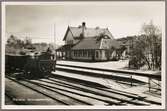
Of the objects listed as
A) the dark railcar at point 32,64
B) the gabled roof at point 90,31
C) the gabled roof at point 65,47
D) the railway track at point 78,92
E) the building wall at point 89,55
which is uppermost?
the gabled roof at point 90,31

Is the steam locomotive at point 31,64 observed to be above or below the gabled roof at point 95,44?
below

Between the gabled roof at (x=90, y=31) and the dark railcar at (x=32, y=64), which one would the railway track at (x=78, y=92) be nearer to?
the dark railcar at (x=32, y=64)

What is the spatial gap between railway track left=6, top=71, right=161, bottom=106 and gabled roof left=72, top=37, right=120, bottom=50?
26cm

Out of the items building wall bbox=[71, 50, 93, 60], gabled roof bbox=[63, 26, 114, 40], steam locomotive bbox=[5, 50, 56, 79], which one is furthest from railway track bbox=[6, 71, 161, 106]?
gabled roof bbox=[63, 26, 114, 40]

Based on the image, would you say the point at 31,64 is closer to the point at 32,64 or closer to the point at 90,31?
the point at 32,64

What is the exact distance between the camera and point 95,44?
93.2 inches

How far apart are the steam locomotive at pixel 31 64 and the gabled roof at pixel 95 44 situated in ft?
0.71

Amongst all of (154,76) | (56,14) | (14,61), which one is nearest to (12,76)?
(14,61)

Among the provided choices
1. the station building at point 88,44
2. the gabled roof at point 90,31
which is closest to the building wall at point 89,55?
the station building at point 88,44

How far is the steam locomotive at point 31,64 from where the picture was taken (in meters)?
2.34

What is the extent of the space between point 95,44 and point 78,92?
38cm

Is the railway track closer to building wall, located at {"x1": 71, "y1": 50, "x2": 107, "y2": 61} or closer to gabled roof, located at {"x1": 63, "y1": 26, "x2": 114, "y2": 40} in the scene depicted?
building wall, located at {"x1": 71, "y1": 50, "x2": 107, "y2": 61}

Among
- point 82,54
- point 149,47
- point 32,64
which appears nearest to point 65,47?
point 82,54

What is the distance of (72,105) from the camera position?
2291 mm
